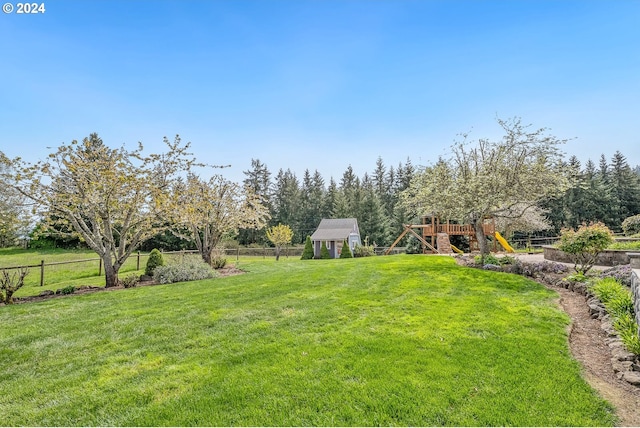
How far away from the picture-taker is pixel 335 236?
28453mm

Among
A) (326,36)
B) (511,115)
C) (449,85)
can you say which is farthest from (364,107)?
(511,115)

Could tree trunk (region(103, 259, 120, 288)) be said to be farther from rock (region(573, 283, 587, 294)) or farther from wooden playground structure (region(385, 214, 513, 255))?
wooden playground structure (region(385, 214, 513, 255))

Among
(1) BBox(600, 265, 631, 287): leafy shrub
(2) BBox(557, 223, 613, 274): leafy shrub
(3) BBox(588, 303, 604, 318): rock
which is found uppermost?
(2) BBox(557, 223, 613, 274): leafy shrub

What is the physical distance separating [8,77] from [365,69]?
8771mm

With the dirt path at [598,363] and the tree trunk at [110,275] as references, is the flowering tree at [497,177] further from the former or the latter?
the tree trunk at [110,275]

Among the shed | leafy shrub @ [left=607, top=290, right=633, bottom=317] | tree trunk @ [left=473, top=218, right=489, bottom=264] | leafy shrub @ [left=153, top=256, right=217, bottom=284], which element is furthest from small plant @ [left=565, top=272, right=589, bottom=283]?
the shed

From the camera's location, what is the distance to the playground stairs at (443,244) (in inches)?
727

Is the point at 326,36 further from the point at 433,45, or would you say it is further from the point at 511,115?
the point at 511,115

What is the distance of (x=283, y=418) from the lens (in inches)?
109

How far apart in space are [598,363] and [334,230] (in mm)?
26129

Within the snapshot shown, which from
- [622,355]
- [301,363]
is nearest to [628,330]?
[622,355]

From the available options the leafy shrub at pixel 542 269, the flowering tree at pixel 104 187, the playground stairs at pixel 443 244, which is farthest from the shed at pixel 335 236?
the leafy shrub at pixel 542 269

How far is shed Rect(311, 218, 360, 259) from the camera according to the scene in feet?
92.8

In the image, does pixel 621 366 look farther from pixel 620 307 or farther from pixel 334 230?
pixel 334 230
